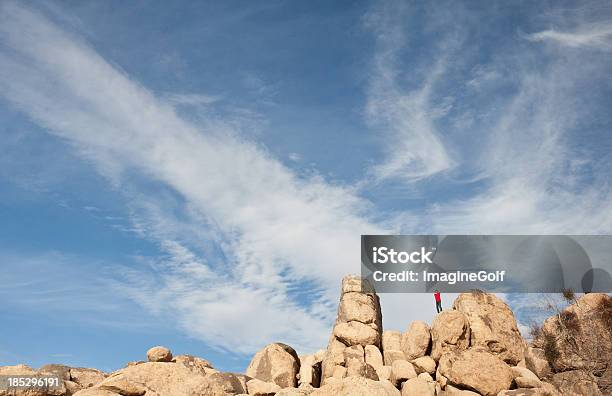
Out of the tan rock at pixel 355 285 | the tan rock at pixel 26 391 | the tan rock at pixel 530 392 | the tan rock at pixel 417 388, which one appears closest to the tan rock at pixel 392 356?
the tan rock at pixel 417 388

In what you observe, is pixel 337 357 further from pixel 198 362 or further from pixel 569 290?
pixel 569 290

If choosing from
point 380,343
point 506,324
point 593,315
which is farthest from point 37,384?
point 593,315

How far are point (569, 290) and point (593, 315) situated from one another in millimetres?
4300

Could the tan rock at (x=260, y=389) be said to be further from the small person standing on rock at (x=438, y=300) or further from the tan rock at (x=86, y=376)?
the small person standing on rock at (x=438, y=300)

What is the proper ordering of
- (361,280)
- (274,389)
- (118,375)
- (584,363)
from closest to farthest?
(118,375) < (274,389) < (584,363) < (361,280)

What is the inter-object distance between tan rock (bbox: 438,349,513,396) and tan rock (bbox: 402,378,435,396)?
1364 millimetres

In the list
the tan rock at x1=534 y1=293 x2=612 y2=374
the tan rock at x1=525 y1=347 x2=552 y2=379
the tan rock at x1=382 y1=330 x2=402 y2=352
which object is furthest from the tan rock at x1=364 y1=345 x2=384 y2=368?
the tan rock at x1=534 y1=293 x2=612 y2=374

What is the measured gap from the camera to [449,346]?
130ft

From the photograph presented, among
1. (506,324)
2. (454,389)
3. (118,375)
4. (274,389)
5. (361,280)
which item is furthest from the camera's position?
(361,280)

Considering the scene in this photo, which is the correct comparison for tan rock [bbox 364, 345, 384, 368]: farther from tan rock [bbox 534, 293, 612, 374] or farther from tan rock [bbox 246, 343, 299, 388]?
tan rock [bbox 534, 293, 612, 374]

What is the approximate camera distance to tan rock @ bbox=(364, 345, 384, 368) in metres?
41.7

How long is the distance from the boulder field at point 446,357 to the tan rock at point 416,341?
7 cm

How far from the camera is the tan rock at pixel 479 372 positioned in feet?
112

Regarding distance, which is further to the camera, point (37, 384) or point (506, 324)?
point (506, 324)
